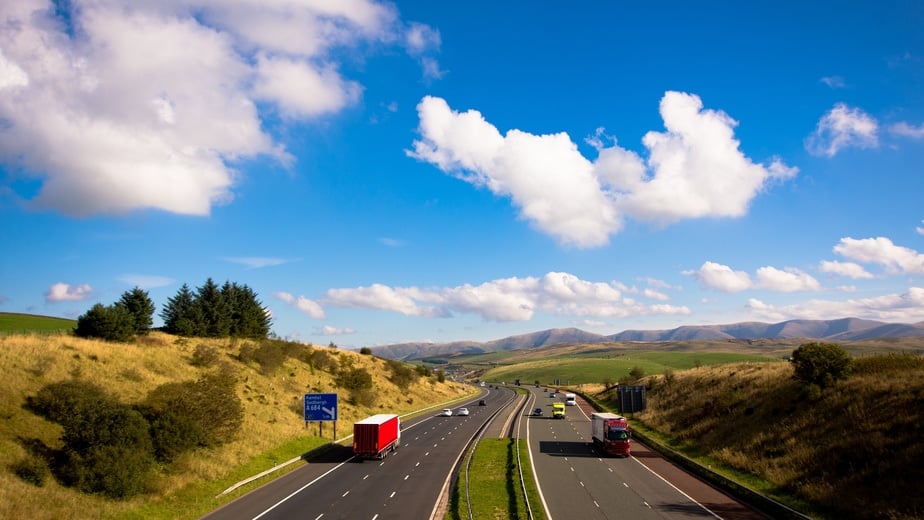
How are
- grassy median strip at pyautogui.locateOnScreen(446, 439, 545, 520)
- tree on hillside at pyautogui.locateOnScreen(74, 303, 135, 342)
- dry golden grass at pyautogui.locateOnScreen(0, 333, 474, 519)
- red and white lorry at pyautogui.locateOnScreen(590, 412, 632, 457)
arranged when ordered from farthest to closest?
tree on hillside at pyautogui.locateOnScreen(74, 303, 135, 342) → red and white lorry at pyautogui.locateOnScreen(590, 412, 632, 457) → grassy median strip at pyautogui.locateOnScreen(446, 439, 545, 520) → dry golden grass at pyautogui.locateOnScreen(0, 333, 474, 519)

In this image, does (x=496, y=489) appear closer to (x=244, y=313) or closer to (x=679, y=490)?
(x=679, y=490)

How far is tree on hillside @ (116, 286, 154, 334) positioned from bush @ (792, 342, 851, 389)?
217ft

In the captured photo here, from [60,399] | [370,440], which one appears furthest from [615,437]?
[60,399]

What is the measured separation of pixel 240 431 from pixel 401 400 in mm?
48989

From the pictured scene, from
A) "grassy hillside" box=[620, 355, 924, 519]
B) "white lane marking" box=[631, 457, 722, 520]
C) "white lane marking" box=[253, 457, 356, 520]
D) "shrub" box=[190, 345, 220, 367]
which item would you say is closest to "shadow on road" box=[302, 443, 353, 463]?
"white lane marking" box=[253, 457, 356, 520]

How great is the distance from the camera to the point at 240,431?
4466 centimetres

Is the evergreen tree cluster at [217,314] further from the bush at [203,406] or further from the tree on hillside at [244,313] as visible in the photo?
the bush at [203,406]

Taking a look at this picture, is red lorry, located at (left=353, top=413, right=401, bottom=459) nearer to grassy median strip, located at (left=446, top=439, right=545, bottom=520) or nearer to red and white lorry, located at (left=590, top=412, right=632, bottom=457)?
grassy median strip, located at (left=446, top=439, right=545, bottom=520)

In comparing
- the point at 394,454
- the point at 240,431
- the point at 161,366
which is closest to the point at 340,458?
the point at 394,454

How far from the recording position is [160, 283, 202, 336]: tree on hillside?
7162 centimetres

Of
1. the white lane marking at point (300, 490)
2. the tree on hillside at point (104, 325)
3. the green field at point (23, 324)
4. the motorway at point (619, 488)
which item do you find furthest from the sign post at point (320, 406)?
the green field at point (23, 324)

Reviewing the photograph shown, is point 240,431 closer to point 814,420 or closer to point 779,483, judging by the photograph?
point 779,483

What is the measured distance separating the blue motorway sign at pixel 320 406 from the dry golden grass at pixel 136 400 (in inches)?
98.8

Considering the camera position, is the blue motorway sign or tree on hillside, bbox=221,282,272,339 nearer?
the blue motorway sign
